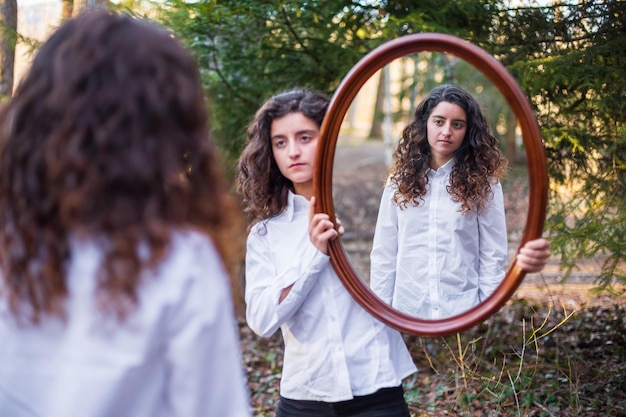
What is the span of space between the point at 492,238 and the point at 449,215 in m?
0.18

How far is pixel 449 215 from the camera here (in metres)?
2.38

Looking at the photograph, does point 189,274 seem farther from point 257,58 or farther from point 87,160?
point 257,58

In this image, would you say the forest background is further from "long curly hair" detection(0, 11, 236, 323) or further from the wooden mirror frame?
"long curly hair" detection(0, 11, 236, 323)

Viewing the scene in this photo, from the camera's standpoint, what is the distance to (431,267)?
7.89 feet

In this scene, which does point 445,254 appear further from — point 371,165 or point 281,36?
point 281,36

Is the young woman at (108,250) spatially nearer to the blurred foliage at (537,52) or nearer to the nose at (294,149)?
the nose at (294,149)

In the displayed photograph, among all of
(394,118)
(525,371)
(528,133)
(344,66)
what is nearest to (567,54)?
(394,118)

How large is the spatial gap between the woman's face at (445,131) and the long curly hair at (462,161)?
0.02 metres

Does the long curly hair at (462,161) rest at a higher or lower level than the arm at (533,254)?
higher

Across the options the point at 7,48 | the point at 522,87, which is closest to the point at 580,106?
the point at 522,87

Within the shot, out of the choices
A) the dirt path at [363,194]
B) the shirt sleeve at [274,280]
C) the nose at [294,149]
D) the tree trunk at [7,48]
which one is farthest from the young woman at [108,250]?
the tree trunk at [7,48]

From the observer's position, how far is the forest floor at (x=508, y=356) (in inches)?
125

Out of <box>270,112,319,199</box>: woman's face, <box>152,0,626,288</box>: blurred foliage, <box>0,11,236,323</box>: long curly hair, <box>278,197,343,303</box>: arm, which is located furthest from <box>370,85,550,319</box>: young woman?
<box>152,0,626,288</box>: blurred foliage

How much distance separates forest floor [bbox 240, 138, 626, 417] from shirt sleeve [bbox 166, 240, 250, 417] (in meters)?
1.32
